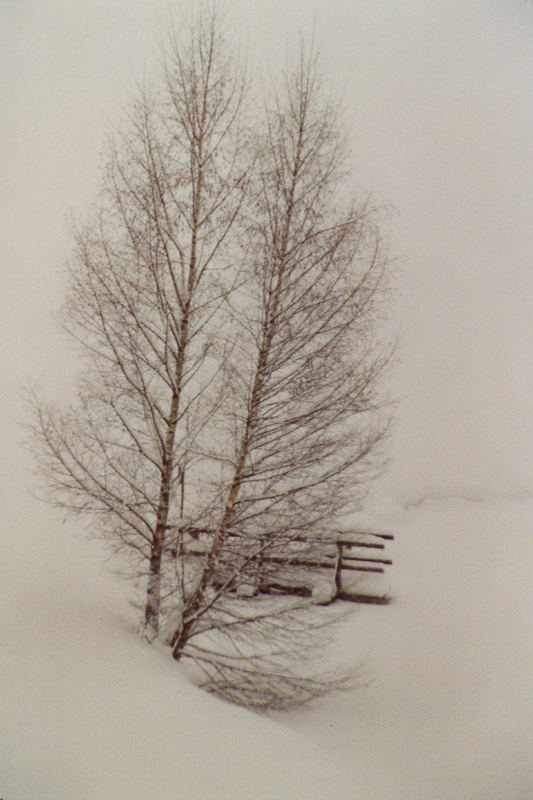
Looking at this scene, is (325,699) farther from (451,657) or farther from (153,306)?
(153,306)

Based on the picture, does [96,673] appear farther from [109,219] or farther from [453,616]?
[109,219]

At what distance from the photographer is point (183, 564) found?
9.14 ft

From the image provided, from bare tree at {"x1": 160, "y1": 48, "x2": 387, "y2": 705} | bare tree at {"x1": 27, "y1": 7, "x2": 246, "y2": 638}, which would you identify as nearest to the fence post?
bare tree at {"x1": 160, "y1": 48, "x2": 387, "y2": 705}

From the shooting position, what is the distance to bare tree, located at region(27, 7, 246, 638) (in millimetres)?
2643

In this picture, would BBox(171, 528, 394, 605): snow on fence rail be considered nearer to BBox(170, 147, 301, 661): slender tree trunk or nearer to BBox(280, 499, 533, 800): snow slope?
BBox(170, 147, 301, 661): slender tree trunk

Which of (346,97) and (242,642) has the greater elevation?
(346,97)

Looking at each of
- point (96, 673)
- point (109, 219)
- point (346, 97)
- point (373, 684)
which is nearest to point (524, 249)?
point (346, 97)

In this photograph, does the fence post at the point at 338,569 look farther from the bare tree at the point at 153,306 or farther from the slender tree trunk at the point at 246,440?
the bare tree at the point at 153,306

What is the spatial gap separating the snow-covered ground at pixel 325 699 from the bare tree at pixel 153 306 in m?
0.33

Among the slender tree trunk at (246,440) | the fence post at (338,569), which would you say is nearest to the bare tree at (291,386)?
the slender tree trunk at (246,440)

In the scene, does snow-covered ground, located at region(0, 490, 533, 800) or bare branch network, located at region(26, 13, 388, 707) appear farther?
bare branch network, located at region(26, 13, 388, 707)

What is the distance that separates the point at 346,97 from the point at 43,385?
2.09 m

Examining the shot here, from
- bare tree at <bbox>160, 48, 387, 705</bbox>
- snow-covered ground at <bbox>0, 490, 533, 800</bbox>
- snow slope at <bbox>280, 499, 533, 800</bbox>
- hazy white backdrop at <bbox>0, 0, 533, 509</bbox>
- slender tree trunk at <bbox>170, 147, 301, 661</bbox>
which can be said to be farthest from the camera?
slender tree trunk at <bbox>170, 147, 301, 661</bbox>

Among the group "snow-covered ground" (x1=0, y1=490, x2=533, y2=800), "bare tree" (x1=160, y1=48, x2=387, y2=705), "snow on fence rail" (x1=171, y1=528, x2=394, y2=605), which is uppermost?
"bare tree" (x1=160, y1=48, x2=387, y2=705)
